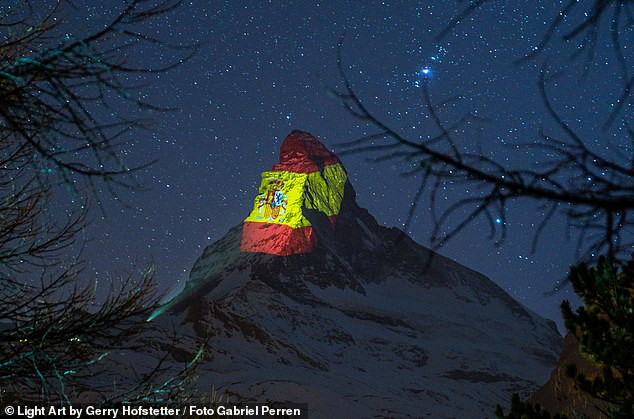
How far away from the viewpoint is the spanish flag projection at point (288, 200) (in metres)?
130

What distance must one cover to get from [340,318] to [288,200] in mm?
29040

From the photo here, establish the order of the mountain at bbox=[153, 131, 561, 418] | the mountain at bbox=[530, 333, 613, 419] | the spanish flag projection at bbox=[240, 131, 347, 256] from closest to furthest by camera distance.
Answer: the mountain at bbox=[530, 333, 613, 419], the mountain at bbox=[153, 131, 561, 418], the spanish flag projection at bbox=[240, 131, 347, 256]

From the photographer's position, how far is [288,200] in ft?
433

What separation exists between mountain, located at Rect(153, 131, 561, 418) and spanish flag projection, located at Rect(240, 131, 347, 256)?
325 millimetres

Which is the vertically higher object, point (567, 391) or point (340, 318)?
point (340, 318)

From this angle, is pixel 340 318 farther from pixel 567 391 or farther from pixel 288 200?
pixel 567 391

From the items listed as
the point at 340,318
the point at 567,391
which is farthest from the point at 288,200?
the point at 567,391

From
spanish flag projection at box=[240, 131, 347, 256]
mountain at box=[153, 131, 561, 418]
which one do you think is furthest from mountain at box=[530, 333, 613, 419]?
spanish flag projection at box=[240, 131, 347, 256]

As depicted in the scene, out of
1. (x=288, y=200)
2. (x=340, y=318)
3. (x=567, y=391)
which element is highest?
(x=288, y=200)

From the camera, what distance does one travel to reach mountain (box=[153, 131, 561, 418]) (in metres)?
79.2

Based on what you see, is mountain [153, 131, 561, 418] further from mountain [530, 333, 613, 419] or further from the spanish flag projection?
mountain [530, 333, 613, 419]

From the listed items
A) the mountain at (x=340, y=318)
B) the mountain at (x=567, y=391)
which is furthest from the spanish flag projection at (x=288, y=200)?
the mountain at (x=567, y=391)

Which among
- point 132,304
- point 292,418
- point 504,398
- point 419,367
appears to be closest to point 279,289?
point 419,367

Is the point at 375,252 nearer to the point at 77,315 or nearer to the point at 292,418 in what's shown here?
the point at 292,418
